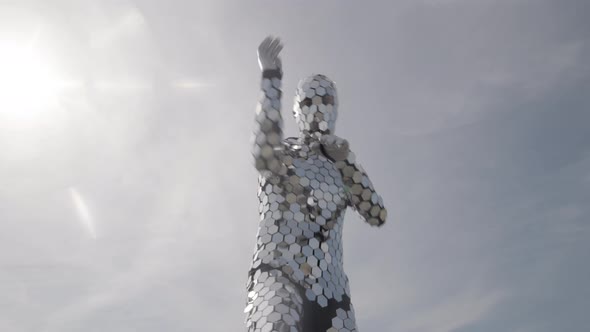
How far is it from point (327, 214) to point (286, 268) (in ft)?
2.40

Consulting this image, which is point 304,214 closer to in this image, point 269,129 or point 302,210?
point 302,210

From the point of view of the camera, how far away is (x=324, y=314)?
4.92 m

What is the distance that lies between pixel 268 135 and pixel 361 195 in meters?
1.39

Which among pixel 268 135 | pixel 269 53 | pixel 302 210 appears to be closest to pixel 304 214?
pixel 302 210

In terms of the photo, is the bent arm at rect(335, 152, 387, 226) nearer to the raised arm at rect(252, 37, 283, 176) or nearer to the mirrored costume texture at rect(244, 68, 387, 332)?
the mirrored costume texture at rect(244, 68, 387, 332)

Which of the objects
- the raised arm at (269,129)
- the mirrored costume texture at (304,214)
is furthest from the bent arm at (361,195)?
the raised arm at (269,129)

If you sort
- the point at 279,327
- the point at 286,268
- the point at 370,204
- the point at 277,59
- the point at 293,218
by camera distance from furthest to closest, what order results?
the point at 370,204, the point at 277,59, the point at 293,218, the point at 286,268, the point at 279,327

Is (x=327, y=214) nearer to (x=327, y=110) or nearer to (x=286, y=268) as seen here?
(x=286, y=268)

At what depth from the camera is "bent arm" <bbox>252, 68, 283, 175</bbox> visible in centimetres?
507

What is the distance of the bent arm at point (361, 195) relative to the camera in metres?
5.97

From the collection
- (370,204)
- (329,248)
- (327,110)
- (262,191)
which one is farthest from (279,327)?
(327,110)

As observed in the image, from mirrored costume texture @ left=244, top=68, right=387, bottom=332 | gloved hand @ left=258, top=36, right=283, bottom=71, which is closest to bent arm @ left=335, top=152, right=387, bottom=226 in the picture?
mirrored costume texture @ left=244, top=68, right=387, bottom=332

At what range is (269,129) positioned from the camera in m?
5.09

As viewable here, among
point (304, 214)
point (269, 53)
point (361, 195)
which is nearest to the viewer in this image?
point (304, 214)
